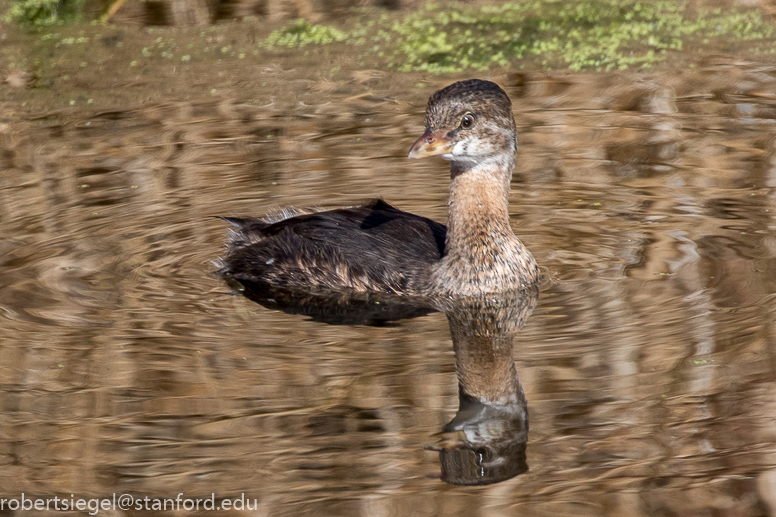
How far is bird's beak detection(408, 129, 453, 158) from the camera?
5.80 meters

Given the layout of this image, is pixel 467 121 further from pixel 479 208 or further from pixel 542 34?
pixel 542 34

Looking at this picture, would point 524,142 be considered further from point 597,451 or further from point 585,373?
point 597,451

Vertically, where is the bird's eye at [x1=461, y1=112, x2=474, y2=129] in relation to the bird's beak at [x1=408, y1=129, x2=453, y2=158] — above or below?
above

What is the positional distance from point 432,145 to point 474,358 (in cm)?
129

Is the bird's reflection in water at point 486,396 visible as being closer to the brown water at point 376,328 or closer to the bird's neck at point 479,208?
the brown water at point 376,328

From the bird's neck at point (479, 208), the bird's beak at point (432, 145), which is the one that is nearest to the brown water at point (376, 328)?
the bird's neck at point (479, 208)

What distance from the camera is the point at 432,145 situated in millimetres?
5840

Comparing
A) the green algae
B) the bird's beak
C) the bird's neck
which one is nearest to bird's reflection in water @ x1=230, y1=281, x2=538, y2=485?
the bird's neck

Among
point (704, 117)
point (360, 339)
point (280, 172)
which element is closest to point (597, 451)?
point (360, 339)

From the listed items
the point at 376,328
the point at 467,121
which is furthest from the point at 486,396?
the point at 467,121

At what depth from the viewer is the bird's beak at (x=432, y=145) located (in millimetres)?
5797

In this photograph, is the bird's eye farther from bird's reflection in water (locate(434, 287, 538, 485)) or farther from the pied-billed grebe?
bird's reflection in water (locate(434, 287, 538, 485))

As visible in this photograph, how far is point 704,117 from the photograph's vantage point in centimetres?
888

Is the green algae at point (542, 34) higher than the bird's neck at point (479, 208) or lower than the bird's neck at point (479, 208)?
higher
